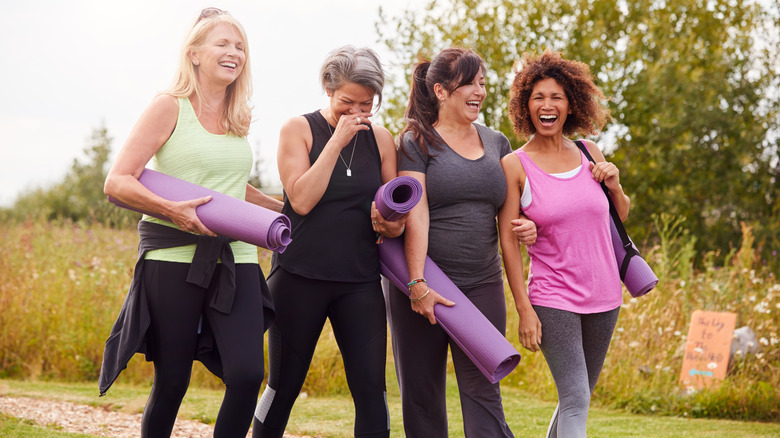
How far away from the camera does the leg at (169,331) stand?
9.42 feet

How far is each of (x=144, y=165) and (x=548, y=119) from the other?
170cm

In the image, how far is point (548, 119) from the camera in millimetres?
3318

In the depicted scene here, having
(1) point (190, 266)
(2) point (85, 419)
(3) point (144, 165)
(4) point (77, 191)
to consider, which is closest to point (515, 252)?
(1) point (190, 266)

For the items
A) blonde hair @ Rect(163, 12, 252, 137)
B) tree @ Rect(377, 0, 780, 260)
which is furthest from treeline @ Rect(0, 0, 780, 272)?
blonde hair @ Rect(163, 12, 252, 137)

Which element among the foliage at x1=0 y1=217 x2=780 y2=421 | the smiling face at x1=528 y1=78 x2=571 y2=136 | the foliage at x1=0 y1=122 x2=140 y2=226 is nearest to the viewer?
the smiling face at x1=528 y1=78 x2=571 y2=136

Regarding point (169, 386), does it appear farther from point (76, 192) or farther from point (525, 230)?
point (76, 192)

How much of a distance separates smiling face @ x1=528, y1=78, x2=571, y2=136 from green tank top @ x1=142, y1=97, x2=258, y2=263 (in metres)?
1.31

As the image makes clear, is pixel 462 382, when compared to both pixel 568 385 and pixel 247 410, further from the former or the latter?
pixel 247 410

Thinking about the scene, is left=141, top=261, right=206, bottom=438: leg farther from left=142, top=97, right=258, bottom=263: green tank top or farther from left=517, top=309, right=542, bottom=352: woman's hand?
left=517, top=309, right=542, bottom=352: woman's hand

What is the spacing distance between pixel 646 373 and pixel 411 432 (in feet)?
12.0

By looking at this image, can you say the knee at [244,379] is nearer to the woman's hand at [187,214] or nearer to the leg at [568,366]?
the woman's hand at [187,214]

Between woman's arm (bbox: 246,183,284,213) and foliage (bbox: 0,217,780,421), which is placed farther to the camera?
foliage (bbox: 0,217,780,421)

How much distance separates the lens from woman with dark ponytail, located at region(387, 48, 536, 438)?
318 cm

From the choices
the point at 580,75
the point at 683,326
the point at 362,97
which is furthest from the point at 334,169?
the point at 683,326
